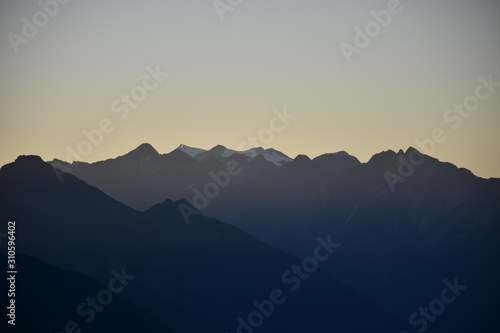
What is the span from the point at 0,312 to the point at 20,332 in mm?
6014

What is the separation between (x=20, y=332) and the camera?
19925 cm

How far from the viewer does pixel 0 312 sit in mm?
198375
